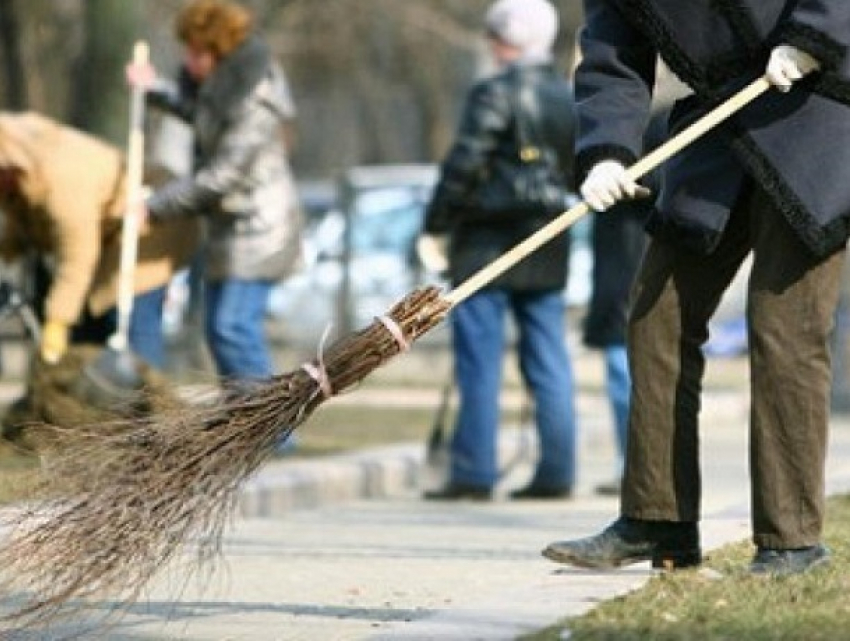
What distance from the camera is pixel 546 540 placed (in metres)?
10.1

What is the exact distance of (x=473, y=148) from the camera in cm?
1217

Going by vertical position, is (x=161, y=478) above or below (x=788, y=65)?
below

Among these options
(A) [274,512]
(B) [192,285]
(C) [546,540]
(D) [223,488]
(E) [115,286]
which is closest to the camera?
(D) [223,488]

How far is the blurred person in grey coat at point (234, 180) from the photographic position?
12.9 metres

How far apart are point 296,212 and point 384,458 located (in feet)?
3.96

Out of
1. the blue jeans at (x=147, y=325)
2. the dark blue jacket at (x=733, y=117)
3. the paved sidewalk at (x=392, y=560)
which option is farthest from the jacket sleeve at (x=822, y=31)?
the blue jeans at (x=147, y=325)

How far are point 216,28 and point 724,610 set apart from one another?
22.6 ft

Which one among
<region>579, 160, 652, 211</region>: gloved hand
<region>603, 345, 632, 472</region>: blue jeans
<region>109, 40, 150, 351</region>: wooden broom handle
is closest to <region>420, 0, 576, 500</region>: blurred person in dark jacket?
<region>603, 345, 632, 472</region>: blue jeans

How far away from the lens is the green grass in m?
6.44

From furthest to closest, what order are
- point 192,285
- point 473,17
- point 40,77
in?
point 473,17
point 40,77
point 192,285

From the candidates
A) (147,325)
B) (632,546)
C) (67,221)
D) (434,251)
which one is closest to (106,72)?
(147,325)

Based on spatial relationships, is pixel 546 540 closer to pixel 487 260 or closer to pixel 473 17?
pixel 487 260

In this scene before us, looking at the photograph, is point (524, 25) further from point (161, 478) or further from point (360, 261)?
point (360, 261)

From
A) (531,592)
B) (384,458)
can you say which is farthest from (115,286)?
(531,592)
